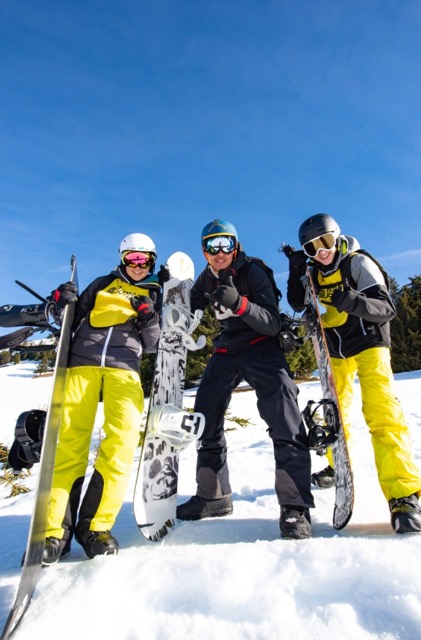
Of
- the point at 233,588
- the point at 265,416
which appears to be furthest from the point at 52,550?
the point at 265,416

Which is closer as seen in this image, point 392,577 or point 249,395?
point 392,577

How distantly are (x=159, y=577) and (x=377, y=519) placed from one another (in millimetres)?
1805

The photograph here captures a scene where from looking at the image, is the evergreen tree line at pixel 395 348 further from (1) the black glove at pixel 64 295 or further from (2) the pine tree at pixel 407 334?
(1) the black glove at pixel 64 295

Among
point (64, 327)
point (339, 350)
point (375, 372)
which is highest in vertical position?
point (64, 327)

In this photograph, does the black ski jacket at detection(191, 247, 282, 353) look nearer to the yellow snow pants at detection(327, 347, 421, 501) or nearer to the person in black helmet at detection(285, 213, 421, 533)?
the person in black helmet at detection(285, 213, 421, 533)

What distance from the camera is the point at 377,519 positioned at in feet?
10.3

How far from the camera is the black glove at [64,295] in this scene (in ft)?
10.6

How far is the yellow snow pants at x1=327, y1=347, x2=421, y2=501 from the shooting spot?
9.21ft

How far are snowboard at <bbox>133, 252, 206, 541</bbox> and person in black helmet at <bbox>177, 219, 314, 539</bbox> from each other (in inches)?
10.5

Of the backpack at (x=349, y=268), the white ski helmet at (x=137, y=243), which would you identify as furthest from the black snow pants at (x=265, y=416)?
the white ski helmet at (x=137, y=243)

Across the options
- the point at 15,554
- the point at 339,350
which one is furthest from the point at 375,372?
the point at 15,554

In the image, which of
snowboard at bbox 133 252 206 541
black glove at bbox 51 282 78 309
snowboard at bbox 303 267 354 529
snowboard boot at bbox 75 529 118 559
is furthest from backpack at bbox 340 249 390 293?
snowboard boot at bbox 75 529 118 559

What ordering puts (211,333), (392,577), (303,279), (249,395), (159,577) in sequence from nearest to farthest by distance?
1. (392,577)
2. (159,577)
3. (303,279)
4. (249,395)
5. (211,333)

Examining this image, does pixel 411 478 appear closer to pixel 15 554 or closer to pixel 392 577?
pixel 392 577
